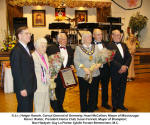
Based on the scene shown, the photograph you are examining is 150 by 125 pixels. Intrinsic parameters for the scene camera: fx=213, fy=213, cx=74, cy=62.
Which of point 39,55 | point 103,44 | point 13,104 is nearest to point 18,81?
point 39,55

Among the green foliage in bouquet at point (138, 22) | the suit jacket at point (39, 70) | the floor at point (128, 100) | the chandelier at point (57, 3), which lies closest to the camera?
the suit jacket at point (39, 70)

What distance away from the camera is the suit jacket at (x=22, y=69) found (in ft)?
8.21

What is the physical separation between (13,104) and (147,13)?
9.02 m

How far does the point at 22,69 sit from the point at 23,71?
3 cm

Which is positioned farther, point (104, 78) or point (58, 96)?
point (104, 78)

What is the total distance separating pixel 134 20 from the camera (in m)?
10.8

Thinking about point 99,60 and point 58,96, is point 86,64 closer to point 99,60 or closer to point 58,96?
point 99,60

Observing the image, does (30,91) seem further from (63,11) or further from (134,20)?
(63,11)

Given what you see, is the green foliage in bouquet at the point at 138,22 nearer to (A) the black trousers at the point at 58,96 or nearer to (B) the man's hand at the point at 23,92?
(A) the black trousers at the point at 58,96

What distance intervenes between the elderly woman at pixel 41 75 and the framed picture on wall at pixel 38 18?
9726 mm

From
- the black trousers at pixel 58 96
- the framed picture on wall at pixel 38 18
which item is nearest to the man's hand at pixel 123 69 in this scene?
the black trousers at pixel 58 96

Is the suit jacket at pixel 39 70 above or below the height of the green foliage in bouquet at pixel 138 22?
below

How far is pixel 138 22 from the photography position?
10672 mm

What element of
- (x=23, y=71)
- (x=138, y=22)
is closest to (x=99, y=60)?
(x=23, y=71)
